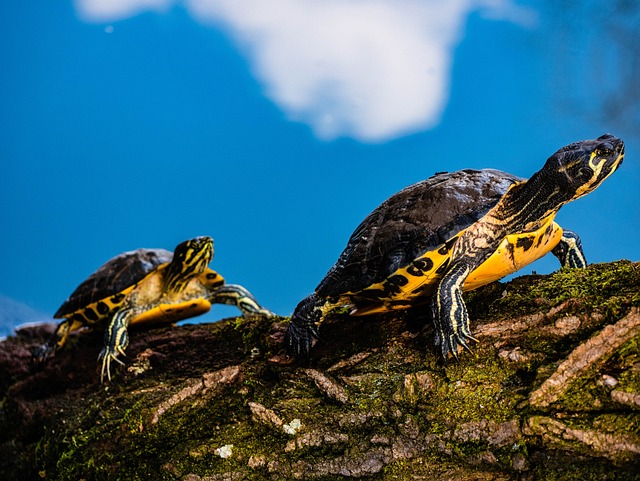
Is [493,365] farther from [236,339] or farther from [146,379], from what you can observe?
[146,379]

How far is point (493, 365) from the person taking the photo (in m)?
2.88

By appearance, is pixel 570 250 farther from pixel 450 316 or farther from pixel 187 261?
pixel 187 261

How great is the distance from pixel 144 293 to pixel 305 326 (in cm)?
266

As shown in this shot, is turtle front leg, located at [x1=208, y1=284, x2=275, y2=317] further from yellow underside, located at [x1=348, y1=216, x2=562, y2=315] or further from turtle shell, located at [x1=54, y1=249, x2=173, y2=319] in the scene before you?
yellow underside, located at [x1=348, y1=216, x2=562, y2=315]

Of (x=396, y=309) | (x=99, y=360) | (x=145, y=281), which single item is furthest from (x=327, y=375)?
(x=145, y=281)

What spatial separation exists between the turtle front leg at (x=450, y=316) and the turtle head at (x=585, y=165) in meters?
0.85

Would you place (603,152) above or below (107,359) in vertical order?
above

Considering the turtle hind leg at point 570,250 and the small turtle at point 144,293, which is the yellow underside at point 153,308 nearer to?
the small turtle at point 144,293

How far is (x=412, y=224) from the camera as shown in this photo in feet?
11.1

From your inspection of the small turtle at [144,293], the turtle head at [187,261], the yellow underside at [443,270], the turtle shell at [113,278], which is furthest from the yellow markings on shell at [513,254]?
the turtle shell at [113,278]

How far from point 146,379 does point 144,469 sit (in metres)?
0.94

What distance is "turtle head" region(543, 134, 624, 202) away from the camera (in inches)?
127

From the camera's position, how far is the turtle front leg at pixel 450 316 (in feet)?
9.70

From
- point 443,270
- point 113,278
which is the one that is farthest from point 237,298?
point 443,270
